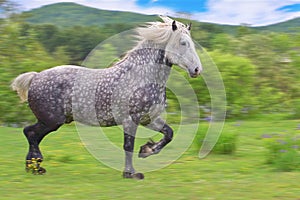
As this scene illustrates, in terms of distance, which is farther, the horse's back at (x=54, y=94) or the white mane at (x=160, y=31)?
the horse's back at (x=54, y=94)

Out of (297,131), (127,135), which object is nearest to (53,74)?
(127,135)

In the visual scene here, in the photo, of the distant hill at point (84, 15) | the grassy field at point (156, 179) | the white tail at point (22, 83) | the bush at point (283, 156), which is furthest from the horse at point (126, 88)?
the distant hill at point (84, 15)

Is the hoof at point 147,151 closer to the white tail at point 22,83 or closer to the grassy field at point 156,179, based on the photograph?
the grassy field at point 156,179

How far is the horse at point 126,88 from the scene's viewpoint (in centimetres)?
795

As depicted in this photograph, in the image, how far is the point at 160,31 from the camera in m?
7.99

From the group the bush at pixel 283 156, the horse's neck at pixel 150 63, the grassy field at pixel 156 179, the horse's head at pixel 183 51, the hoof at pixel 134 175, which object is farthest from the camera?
the bush at pixel 283 156

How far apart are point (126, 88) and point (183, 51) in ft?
3.09

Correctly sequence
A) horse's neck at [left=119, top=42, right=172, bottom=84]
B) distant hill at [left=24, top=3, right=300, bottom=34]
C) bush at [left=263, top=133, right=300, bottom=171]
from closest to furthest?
horse's neck at [left=119, top=42, right=172, bottom=84], bush at [left=263, top=133, right=300, bottom=171], distant hill at [left=24, top=3, right=300, bottom=34]

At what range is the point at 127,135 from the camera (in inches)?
321

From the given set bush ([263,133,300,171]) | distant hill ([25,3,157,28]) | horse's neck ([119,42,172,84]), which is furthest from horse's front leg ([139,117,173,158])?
distant hill ([25,3,157,28])

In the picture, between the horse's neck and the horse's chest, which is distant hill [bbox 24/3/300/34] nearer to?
the horse's neck

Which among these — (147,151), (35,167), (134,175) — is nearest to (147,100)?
(147,151)

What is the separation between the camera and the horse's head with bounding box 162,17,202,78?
25.8 ft

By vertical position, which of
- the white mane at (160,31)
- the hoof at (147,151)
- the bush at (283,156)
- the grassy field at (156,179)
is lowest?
the grassy field at (156,179)
